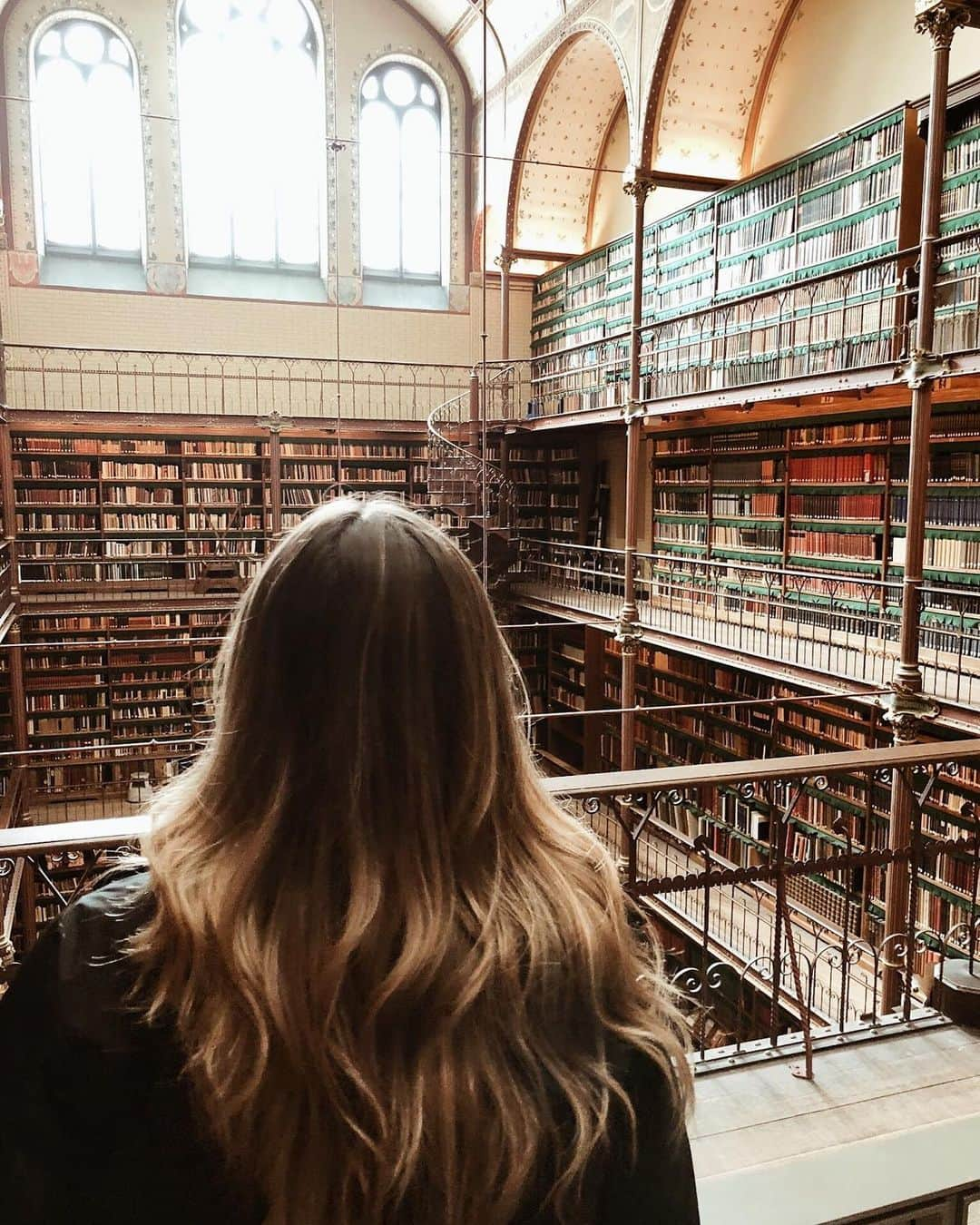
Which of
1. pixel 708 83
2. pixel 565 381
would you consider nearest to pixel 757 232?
pixel 708 83

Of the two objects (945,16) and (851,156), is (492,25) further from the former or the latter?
(945,16)

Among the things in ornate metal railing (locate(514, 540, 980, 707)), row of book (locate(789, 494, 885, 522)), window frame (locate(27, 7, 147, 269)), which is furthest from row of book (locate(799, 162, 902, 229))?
window frame (locate(27, 7, 147, 269))

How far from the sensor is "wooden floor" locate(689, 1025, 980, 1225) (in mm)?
1583

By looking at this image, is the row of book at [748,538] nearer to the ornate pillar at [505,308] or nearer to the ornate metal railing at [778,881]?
the ornate metal railing at [778,881]

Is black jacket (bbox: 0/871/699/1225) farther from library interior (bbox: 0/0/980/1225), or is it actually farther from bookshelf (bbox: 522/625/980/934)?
library interior (bbox: 0/0/980/1225)

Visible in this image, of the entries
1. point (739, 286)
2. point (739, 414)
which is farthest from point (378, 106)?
point (739, 414)

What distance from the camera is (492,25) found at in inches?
460

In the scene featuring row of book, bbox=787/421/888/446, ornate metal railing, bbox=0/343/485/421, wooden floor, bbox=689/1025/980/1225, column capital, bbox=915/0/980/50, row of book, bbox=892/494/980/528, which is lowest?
wooden floor, bbox=689/1025/980/1225

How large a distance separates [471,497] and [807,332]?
4.07 meters

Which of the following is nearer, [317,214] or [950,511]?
[950,511]

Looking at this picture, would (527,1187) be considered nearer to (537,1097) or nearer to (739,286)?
(537,1097)

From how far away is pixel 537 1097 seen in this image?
682mm

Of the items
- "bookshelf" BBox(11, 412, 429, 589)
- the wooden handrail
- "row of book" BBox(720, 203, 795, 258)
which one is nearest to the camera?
the wooden handrail

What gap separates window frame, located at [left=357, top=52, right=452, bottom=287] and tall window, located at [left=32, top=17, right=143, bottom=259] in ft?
8.65
